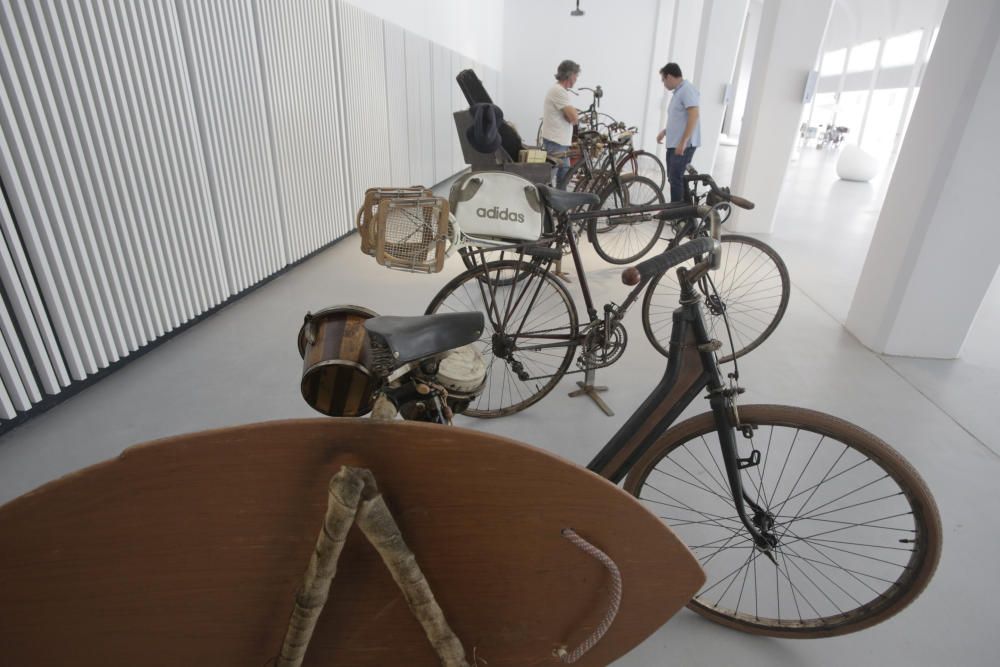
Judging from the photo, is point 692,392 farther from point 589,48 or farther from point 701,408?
point 589,48

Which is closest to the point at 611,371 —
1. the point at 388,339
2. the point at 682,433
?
the point at 682,433

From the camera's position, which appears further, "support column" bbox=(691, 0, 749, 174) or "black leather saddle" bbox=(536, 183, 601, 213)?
"support column" bbox=(691, 0, 749, 174)

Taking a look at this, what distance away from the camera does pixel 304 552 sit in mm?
655

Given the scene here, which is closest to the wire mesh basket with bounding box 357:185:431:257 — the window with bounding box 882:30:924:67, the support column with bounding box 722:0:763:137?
the window with bounding box 882:30:924:67

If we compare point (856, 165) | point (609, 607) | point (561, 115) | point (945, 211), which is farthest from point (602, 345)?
point (856, 165)

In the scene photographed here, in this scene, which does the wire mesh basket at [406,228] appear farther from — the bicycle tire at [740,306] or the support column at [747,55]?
the support column at [747,55]

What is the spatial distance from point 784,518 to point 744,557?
27 centimetres

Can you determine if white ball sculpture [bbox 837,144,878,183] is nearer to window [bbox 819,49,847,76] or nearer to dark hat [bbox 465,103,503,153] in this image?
dark hat [bbox 465,103,503,153]

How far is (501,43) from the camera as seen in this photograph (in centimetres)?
1150

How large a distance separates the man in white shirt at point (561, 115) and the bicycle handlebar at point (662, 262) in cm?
442

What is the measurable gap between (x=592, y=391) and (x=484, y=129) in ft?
7.71

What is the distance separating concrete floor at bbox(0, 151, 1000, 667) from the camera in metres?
1.42

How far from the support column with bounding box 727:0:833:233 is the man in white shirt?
6.15 feet

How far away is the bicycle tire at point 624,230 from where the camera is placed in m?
4.39
